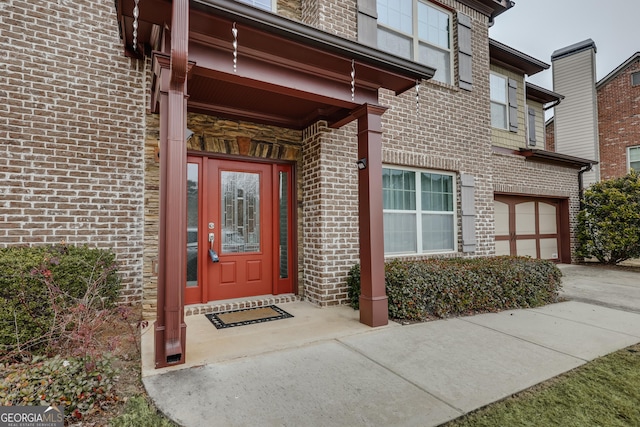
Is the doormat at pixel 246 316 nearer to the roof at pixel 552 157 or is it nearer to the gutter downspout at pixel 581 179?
the roof at pixel 552 157

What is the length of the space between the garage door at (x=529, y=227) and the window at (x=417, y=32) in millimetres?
3994

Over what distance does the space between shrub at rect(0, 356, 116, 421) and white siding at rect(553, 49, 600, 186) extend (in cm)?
1452

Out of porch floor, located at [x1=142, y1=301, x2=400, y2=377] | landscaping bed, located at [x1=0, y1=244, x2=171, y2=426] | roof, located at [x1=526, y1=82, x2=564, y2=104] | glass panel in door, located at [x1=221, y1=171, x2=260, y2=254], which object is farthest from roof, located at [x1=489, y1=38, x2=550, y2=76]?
landscaping bed, located at [x1=0, y1=244, x2=171, y2=426]

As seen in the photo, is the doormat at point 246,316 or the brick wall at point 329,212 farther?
the brick wall at point 329,212

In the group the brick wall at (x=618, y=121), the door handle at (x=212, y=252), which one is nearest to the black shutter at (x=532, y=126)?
the brick wall at (x=618, y=121)

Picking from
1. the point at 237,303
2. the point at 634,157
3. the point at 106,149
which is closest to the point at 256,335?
the point at 237,303

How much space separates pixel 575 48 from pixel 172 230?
600 inches

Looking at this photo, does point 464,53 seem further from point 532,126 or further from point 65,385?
point 65,385

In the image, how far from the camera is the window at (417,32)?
18.6 ft

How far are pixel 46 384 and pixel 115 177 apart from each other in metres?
2.51

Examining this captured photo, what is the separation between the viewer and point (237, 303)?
15.1ft

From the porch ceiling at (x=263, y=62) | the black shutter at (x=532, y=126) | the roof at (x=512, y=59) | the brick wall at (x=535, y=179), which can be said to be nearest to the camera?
the porch ceiling at (x=263, y=62)

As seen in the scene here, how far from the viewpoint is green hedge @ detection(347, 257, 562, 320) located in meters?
4.30

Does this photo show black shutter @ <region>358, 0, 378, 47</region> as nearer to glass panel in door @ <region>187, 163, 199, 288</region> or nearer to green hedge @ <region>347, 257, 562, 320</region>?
glass panel in door @ <region>187, 163, 199, 288</region>
